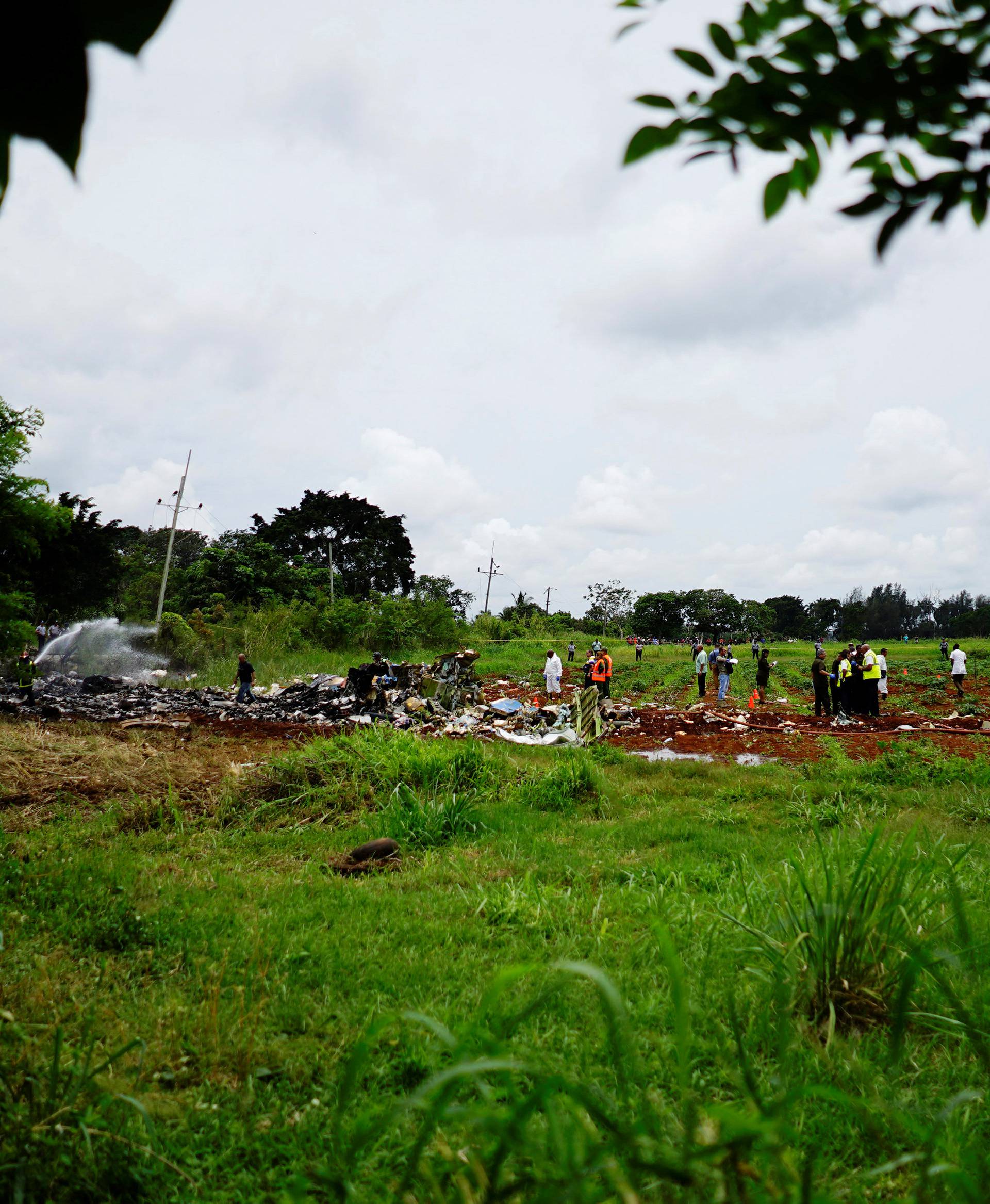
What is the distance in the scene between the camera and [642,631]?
7844 cm

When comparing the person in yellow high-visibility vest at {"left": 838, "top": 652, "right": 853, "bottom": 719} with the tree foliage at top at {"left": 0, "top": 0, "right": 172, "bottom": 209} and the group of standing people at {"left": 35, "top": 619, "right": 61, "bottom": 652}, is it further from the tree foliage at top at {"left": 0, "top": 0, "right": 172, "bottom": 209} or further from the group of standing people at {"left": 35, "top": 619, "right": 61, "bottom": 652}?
the group of standing people at {"left": 35, "top": 619, "right": 61, "bottom": 652}

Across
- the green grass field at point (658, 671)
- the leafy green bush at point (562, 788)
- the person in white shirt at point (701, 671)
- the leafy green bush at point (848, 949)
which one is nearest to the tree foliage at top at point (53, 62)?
the leafy green bush at point (848, 949)

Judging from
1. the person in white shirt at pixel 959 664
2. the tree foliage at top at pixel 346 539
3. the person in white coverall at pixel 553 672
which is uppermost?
the tree foliage at top at pixel 346 539

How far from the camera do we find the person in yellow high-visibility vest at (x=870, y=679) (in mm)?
15008

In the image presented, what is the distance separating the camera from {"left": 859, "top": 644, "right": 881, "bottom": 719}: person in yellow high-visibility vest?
15008 mm

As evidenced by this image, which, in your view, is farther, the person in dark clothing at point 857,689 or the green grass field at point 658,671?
the green grass field at point 658,671

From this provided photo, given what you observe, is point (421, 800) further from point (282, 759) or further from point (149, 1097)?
point (149, 1097)

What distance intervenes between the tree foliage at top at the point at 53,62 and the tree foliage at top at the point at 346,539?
154 ft

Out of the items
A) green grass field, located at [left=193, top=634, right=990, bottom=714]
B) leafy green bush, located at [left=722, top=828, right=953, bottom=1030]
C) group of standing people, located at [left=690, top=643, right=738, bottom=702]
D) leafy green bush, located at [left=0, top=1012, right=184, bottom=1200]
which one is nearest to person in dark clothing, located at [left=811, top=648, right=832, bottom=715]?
green grass field, located at [left=193, top=634, right=990, bottom=714]

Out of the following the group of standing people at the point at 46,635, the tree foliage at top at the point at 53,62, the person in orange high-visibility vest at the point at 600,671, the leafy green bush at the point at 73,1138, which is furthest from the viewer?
the group of standing people at the point at 46,635

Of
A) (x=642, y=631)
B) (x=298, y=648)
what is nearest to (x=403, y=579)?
(x=298, y=648)

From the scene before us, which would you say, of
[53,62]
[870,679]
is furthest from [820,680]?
[53,62]

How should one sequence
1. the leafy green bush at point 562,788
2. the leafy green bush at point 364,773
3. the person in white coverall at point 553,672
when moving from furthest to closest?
the person in white coverall at point 553,672, the leafy green bush at point 562,788, the leafy green bush at point 364,773

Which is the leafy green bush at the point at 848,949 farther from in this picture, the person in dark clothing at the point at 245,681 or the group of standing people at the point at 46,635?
the group of standing people at the point at 46,635
